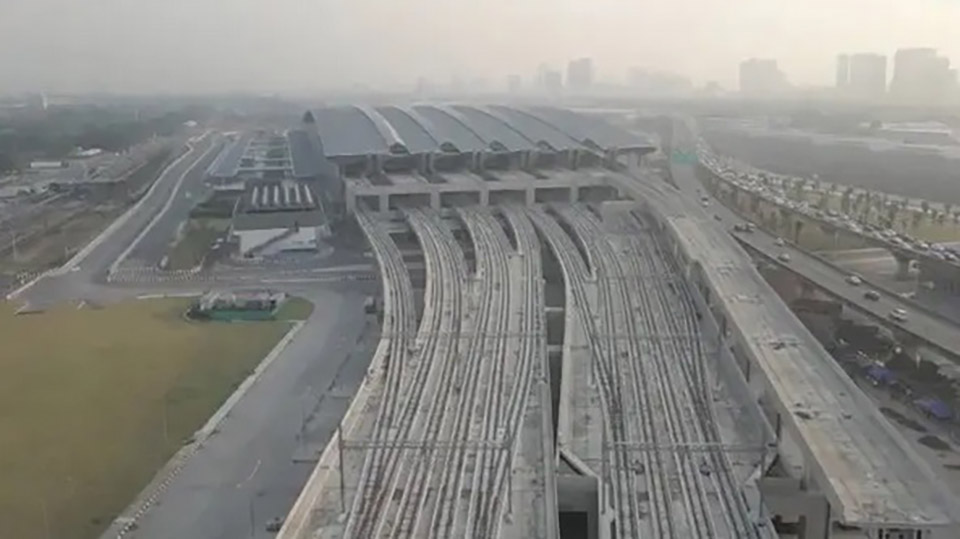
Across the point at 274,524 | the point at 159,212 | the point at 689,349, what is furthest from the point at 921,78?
the point at 274,524

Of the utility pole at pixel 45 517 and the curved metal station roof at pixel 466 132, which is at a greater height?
the curved metal station roof at pixel 466 132

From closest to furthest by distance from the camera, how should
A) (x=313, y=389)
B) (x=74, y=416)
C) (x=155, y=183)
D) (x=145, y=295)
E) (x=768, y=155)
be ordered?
(x=74, y=416) → (x=313, y=389) → (x=145, y=295) → (x=155, y=183) → (x=768, y=155)

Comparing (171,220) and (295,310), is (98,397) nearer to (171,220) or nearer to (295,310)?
(295,310)

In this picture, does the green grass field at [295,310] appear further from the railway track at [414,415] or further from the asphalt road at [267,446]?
the railway track at [414,415]

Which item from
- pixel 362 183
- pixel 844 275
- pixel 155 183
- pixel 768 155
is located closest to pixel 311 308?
pixel 362 183

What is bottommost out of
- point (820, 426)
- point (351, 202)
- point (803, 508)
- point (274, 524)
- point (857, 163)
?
point (274, 524)

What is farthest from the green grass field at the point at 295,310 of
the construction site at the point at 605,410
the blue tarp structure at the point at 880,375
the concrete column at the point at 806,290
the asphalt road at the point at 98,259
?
the blue tarp structure at the point at 880,375

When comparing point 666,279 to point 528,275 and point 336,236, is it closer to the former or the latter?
point 528,275
